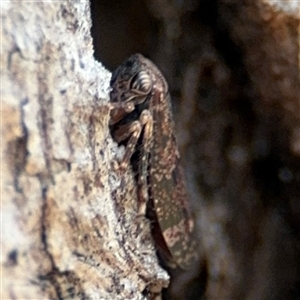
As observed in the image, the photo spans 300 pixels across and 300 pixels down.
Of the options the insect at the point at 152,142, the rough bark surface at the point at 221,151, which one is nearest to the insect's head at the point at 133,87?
the insect at the point at 152,142

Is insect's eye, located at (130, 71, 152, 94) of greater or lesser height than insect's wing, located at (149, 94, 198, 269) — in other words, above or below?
above

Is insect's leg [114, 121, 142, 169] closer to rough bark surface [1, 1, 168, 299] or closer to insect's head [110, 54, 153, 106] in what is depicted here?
insect's head [110, 54, 153, 106]

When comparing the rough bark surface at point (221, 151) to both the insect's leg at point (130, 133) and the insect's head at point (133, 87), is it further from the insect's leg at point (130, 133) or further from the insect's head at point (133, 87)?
the insect's leg at point (130, 133)

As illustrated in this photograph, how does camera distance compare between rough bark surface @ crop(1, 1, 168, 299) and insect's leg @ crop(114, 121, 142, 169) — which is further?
insect's leg @ crop(114, 121, 142, 169)

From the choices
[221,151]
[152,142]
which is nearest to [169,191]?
[152,142]

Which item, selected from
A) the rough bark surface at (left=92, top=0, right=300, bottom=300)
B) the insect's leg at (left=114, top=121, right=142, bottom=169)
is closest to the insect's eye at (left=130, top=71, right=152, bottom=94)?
the insect's leg at (left=114, top=121, right=142, bottom=169)
